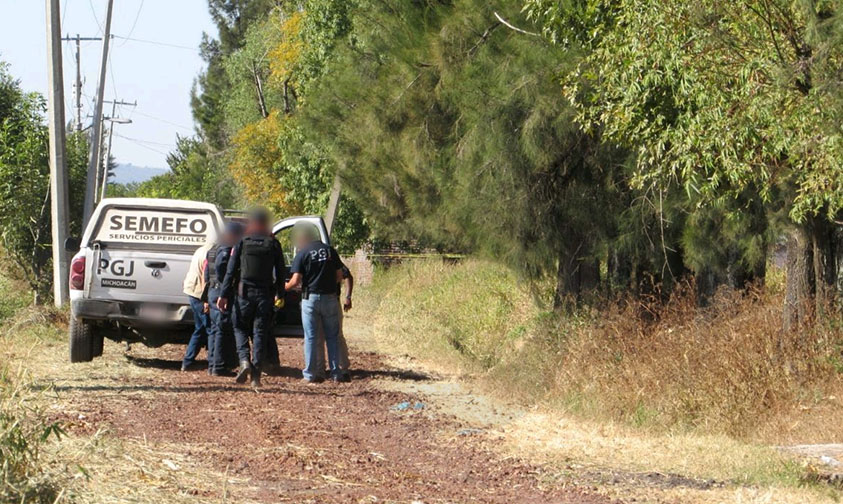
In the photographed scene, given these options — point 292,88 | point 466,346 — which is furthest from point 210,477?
point 292,88

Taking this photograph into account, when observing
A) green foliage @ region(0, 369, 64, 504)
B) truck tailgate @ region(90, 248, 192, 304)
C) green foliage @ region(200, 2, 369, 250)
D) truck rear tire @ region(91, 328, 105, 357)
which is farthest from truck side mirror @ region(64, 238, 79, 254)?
green foliage @ region(200, 2, 369, 250)

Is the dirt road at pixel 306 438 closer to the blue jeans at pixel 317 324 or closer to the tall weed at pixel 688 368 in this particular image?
the blue jeans at pixel 317 324

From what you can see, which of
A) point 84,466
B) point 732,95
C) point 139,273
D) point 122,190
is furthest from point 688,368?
point 122,190

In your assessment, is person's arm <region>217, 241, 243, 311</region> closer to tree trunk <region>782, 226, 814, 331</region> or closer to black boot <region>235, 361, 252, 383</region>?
black boot <region>235, 361, 252, 383</region>

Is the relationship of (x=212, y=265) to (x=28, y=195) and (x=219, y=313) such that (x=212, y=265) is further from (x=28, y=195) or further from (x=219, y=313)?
(x=28, y=195)

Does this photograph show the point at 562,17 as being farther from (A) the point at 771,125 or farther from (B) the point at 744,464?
(B) the point at 744,464

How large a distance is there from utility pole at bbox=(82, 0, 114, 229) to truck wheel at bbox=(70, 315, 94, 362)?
9938mm

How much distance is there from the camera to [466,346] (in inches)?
713

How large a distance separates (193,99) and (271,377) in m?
74.3

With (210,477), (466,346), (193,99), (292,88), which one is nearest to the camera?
(210,477)

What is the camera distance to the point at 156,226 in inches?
563

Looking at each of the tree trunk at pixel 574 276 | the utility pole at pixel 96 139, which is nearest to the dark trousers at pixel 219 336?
the tree trunk at pixel 574 276

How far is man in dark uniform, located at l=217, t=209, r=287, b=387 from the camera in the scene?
12.7 m

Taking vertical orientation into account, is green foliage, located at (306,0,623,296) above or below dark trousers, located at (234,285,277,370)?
above
